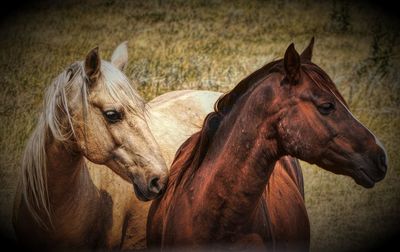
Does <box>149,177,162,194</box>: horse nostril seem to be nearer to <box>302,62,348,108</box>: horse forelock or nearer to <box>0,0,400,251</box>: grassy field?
<box>302,62,348,108</box>: horse forelock

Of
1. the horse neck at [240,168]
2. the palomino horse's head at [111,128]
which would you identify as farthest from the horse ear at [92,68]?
the horse neck at [240,168]

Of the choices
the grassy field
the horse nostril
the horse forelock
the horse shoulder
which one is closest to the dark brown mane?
the horse forelock

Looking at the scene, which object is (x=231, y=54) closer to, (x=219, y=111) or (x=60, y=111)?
(x=219, y=111)

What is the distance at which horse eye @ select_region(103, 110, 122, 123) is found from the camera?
3219 mm

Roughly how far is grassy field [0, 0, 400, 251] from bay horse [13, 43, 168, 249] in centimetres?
80

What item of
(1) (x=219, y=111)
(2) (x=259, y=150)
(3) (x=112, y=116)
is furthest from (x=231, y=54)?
(2) (x=259, y=150)

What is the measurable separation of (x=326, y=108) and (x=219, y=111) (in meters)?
0.52

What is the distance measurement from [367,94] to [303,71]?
1740 millimetres

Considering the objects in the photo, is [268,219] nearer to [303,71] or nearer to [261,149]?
[261,149]

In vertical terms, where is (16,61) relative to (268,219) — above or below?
above

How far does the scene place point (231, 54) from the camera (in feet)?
15.0

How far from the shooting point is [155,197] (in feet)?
10.7

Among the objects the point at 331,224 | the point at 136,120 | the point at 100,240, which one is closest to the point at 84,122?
the point at 136,120

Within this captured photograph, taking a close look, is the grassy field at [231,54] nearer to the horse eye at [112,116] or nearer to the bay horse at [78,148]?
the bay horse at [78,148]
